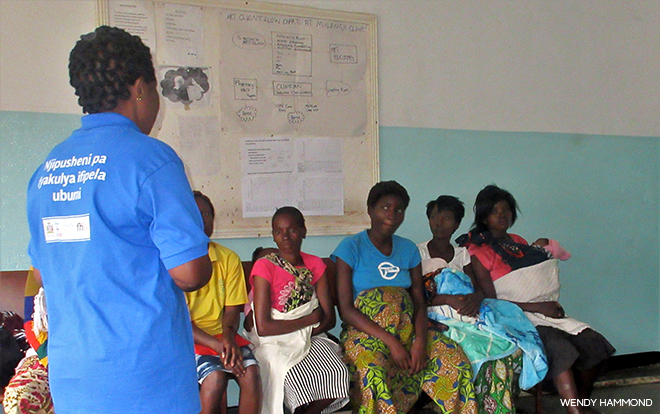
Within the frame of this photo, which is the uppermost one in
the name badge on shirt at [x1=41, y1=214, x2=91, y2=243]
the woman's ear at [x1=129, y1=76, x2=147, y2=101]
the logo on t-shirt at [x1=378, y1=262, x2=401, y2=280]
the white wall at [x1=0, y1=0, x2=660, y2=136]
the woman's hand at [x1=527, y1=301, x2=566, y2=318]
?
the white wall at [x1=0, y1=0, x2=660, y2=136]

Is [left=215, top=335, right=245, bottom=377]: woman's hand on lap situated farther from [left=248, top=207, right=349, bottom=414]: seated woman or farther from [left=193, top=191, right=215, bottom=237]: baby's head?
[left=193, top=191, right=215, bottom=237]: baby's head

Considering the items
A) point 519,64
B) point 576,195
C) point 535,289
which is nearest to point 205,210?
point 535,289

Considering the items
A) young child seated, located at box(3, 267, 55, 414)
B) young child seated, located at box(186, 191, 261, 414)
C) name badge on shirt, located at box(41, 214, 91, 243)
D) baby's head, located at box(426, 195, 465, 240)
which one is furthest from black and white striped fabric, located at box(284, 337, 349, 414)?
name badge on shirt, located at box(41, 214, 91, 243)

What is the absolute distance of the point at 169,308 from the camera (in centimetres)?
104

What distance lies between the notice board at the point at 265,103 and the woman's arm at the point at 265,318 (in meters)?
0.72

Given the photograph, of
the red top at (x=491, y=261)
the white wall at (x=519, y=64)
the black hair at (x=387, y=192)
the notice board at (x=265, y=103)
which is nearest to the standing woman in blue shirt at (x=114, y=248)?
the black hair at (x=387, y=192)

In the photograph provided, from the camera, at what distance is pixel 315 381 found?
2066mm

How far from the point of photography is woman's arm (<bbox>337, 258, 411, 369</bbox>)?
2230 millimetres

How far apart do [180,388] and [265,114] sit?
206cm

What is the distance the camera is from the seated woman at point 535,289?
2432 mm

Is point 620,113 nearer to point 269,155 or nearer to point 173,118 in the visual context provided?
point 269,155

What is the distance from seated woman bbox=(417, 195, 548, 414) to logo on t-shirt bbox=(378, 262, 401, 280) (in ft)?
0.81

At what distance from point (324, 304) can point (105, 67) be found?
1.56m

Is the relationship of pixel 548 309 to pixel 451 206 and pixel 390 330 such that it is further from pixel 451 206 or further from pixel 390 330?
pixel 390 330
